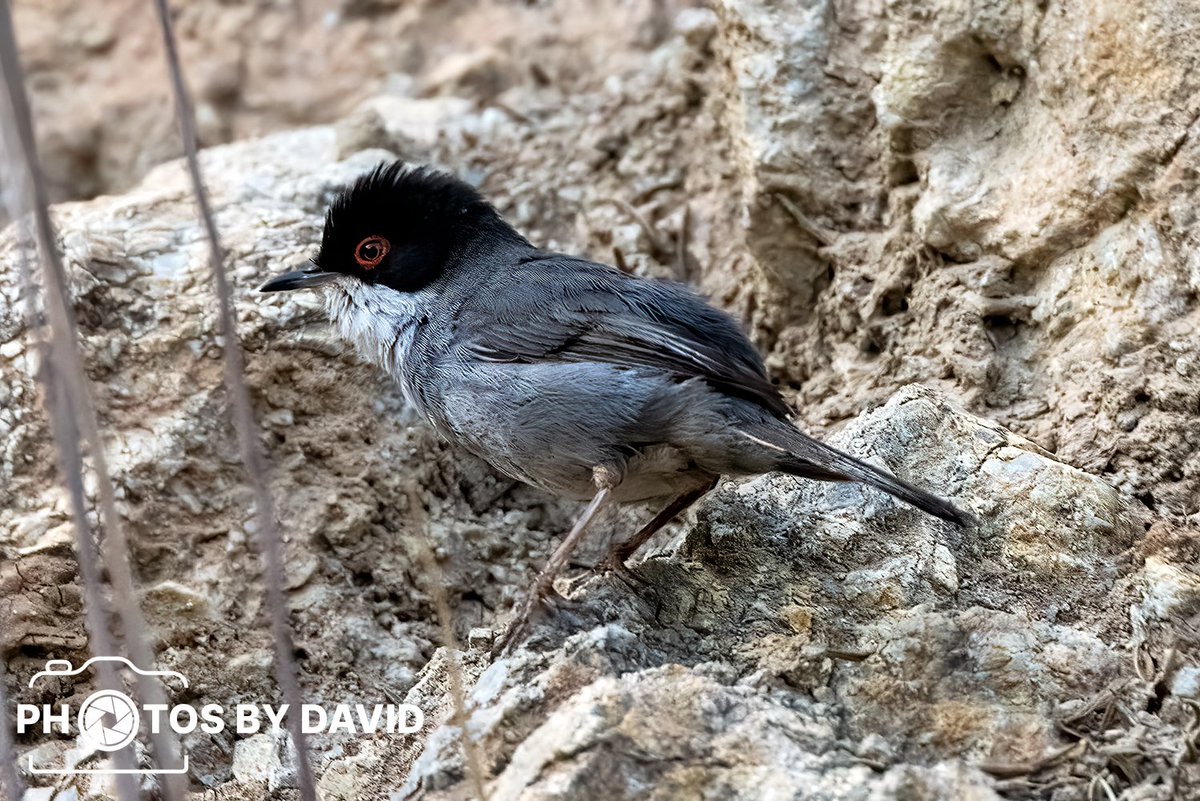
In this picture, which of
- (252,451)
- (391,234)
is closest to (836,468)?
(252,451)

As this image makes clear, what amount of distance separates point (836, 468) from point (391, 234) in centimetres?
219

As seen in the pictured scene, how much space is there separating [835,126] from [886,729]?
3.11 metres

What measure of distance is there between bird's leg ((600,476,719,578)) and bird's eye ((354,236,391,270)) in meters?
1.55

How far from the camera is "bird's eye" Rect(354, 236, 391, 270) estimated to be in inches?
209

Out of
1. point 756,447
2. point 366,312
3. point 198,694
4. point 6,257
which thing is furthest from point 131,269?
point 756,447

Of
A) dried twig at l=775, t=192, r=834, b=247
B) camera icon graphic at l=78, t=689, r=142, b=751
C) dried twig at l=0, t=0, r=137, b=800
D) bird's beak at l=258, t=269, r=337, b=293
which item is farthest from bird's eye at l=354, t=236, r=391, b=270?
dried twig at l=0, t=0, r=137, b=800

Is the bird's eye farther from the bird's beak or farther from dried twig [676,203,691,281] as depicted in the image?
dried twig [676,203,691,281]

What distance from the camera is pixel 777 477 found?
483cm

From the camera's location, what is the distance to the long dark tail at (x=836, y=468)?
4129 millimetres

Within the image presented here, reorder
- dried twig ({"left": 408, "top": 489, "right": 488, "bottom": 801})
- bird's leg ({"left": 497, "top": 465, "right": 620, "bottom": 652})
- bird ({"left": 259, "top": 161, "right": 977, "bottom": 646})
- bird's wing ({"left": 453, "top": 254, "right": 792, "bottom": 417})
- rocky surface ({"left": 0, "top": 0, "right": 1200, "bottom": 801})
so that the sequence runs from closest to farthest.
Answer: dried twig ({"left": 408, "top": 489, "right": 488, "bottom": 801}) → rocky surface ({"left": 0, "top": 0, "right": 1200, "bottom": 801}) → bird's leg ({"left": 497, "top": 465, "right": 620, "bottom": 652}) → bird ({"left": 259, "top": 161, "right": 977, "bottom": 646}) → bird's wing ({"left": 453, "top": 254, "right": 792, "bottom": 417})

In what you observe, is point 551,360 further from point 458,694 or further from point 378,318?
point 458,694

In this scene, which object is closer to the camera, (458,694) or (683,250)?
(458,694)

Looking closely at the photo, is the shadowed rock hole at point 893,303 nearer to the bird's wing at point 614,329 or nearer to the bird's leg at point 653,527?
the bird's wing at point 614,329

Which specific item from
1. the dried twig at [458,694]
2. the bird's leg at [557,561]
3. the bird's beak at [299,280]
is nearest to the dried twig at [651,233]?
the bird's beak at [299,280]
